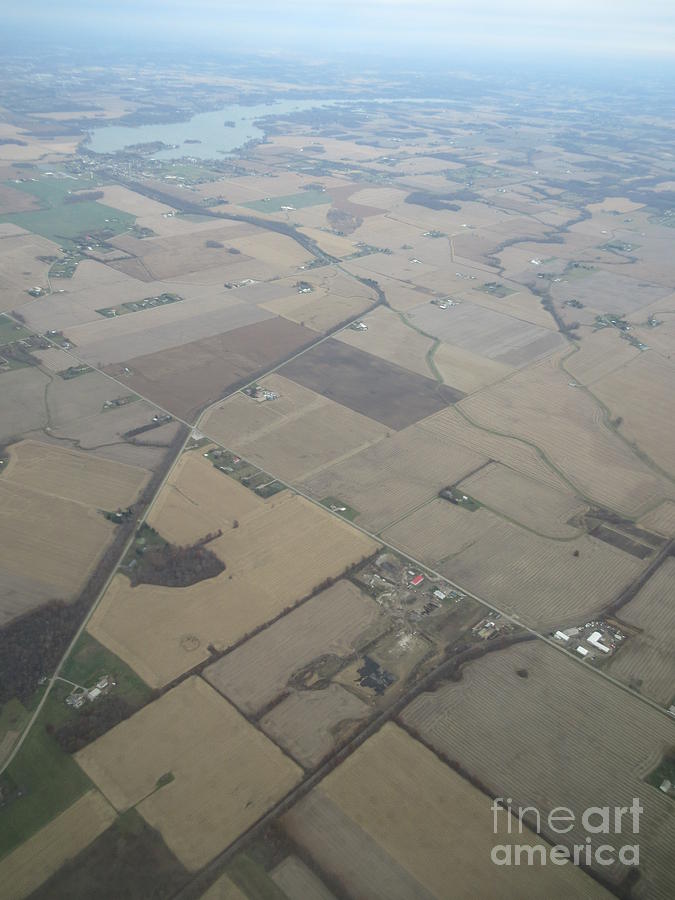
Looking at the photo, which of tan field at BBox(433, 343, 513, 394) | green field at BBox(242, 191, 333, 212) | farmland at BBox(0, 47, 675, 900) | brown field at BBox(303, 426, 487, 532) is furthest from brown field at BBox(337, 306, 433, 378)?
green field at BBox(242, 191, 333, 212)

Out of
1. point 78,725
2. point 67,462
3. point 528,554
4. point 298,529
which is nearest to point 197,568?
point 298,529

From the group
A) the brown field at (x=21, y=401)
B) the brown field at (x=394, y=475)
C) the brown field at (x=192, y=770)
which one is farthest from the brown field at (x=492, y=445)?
the brown field at (x=21, y=401)

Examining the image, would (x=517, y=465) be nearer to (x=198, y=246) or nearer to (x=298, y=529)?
(x=298, y=529)

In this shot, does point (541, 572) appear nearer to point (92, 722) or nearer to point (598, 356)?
point (92, 722)

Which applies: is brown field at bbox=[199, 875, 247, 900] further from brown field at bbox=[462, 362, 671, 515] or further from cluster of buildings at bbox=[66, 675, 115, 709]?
brown field at bbox=[462, 362, 671, 515]

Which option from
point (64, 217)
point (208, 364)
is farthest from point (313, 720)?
point (64, 217)

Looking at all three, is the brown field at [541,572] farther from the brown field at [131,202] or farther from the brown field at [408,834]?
the brown field at [131,202]
